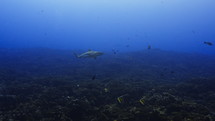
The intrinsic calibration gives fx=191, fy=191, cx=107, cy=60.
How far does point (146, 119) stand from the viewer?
7.95 meters

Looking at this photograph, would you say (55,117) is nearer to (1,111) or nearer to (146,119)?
(1,111)

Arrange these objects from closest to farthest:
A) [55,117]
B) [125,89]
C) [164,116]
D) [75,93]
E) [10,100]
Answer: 1. [164,116]
2. [55,117]
3. [10,100]
4. [75,93]
5. [125,89]

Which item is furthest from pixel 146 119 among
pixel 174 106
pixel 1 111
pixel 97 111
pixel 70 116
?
pixel 1 111

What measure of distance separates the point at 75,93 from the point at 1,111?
4437mm

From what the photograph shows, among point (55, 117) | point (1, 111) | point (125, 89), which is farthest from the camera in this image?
point (125, 89)

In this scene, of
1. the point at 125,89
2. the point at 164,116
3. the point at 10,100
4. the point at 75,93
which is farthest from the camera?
the point at 125,89

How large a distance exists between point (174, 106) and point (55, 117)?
5414mm

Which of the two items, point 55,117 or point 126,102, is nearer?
point 55,117

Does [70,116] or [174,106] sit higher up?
[174,106]

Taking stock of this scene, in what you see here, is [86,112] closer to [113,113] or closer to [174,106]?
[113,113]

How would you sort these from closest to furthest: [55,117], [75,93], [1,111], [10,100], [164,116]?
[164,116]
[55,117]
[1,111]
[10,100]
[75,93]

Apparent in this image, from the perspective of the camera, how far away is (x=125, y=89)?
13.4 m

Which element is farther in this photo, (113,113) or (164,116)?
(113,113)

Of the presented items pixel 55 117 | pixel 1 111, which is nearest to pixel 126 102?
pixel 55 117
